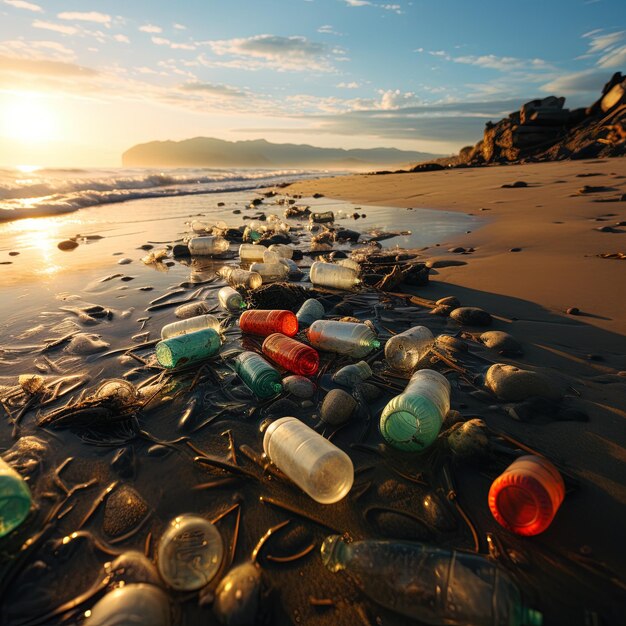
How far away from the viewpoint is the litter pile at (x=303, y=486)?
1249mm

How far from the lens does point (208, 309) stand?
405cm

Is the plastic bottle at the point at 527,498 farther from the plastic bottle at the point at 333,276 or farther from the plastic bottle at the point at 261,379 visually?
the plastic bottle at the point at 333,276

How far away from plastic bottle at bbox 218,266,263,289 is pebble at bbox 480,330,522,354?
8.97 feet

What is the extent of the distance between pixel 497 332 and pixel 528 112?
3149 centimetres

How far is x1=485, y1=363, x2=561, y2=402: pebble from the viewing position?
2186 millimetres

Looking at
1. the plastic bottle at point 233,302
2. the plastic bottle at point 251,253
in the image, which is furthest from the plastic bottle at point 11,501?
the plastic bottle at point 251,253

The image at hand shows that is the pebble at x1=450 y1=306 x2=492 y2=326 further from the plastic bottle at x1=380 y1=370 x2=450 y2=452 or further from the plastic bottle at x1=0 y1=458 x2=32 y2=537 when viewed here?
the plastic bottle at x1=0 y1=458 x2=32 y2=537

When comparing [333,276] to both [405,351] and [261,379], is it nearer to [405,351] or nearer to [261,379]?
[405,351]

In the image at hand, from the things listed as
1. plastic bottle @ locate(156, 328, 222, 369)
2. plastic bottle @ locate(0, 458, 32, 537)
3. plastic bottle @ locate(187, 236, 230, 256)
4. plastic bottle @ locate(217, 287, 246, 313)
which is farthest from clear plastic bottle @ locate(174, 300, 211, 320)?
plastic bottle @ locate(187, 236, 230, 256)

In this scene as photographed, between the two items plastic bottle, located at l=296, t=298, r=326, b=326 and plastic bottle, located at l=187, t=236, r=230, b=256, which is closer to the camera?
plastic bottle, located at l=296, t=298, r=326, b=326

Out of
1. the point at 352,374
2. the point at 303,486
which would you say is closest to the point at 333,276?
the point at 352,374

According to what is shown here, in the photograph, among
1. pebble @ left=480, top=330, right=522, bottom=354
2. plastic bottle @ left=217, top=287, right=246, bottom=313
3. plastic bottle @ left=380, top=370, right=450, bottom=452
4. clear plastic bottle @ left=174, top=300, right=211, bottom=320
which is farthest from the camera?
plastic bottle @ left=217, top=287, right=246, bottom=313

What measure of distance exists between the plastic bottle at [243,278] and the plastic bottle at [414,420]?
294 cm

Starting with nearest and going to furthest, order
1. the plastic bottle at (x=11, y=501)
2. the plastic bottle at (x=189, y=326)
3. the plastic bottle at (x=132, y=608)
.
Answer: the plastic bottle at (x=132, y=608) < the plastic bottle at (x=11, y=501) < the plastic bottle at (x=189, y=326)
